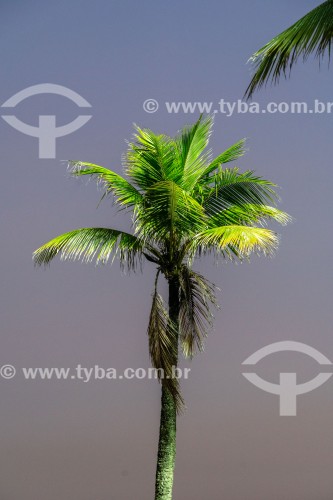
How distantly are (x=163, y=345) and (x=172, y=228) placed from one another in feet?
5.79

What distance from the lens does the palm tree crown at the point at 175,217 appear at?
517 inches

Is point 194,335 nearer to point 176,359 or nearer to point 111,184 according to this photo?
point 176,359

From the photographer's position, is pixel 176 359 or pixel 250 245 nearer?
pixel 250 245

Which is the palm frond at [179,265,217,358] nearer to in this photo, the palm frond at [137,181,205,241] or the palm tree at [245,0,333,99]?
the palm frond at [137,181,205,241]

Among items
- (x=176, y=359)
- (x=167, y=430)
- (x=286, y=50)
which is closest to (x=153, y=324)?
(x=176, y=359)

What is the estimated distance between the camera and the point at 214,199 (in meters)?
14.1

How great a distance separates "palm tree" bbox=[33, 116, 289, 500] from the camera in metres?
13.2

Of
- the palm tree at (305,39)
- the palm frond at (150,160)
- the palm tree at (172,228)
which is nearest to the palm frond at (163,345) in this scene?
the palm tree at (172,228)

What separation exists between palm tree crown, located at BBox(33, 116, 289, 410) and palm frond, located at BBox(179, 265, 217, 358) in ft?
A: 0.05

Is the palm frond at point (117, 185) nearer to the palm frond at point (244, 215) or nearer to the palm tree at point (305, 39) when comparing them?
the palm frond at point (244, 215)

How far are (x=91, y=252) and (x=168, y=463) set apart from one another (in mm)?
3468

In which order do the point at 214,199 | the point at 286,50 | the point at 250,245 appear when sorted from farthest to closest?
the point at 214,199
the point at 250,245
the point at 286,50

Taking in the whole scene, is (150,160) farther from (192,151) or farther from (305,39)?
(305,39)

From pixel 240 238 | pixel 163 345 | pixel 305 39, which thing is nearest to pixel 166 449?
pixel 163 345
